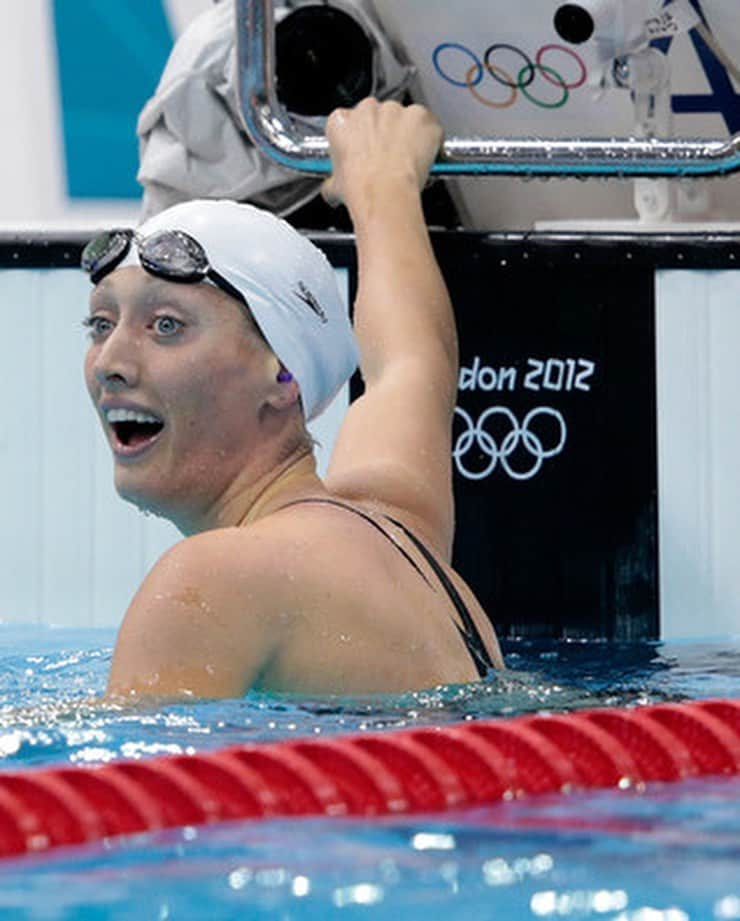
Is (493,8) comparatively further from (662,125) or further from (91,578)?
(91,578)

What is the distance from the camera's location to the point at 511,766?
2479mm

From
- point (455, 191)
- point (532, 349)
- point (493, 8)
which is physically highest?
point (493, 8)

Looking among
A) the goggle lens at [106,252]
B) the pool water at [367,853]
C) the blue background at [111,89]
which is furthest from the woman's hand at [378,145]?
the blue background at [111,89]

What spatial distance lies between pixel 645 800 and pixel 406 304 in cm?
156

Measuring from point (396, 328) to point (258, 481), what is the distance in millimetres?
721

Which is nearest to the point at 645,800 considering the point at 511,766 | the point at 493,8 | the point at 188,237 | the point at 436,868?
the point at 511,766

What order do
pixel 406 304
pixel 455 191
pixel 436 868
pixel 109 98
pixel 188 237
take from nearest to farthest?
pixel 436 868 → pixel 188 237 → pixel 406 304 → pixel 455 191 → pixel 109 98

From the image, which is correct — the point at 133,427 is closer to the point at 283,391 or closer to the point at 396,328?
the point at 283,391

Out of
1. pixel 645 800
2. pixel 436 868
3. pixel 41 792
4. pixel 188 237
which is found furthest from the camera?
pixel 188 237

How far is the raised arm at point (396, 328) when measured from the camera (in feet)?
11.4

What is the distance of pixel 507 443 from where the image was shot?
4.61 meters

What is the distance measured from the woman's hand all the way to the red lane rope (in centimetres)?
167

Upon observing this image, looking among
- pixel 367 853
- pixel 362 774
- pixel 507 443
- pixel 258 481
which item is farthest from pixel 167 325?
pixel 507 443

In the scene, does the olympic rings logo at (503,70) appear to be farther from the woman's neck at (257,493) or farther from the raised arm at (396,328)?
the woman's neck at (257,493)
